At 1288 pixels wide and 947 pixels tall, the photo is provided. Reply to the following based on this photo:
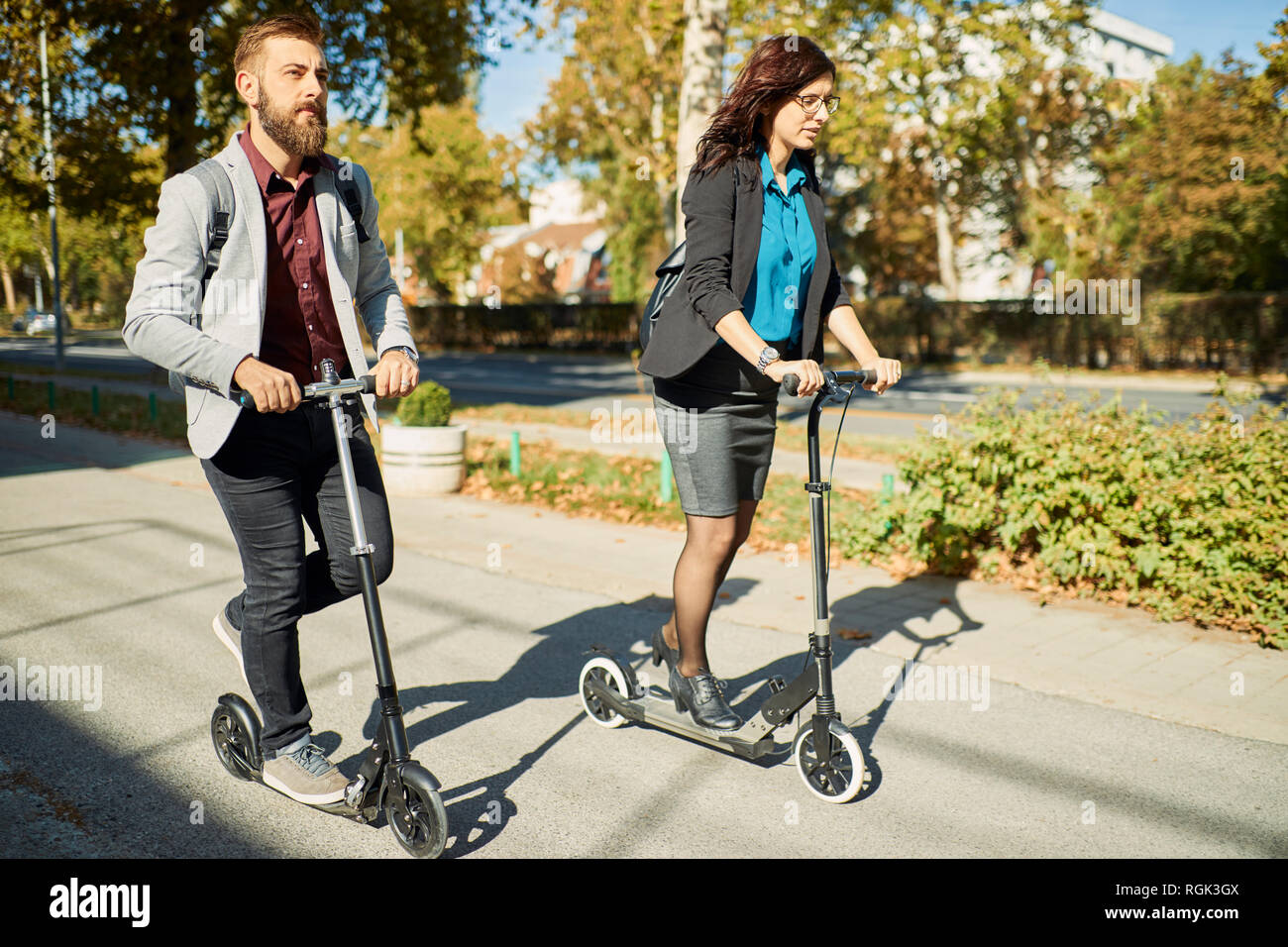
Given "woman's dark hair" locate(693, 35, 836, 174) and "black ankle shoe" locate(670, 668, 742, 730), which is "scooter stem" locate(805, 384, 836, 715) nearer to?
"black ankle shoe" locate(670, 668, 742, 730)

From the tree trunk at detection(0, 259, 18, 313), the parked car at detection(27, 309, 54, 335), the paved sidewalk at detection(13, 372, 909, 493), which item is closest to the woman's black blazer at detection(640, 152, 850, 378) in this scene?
the paved sidewalk at detection(13, 372, 909, 493)

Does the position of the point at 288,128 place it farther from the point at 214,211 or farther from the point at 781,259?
the point at 781,259

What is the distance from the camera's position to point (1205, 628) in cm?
505

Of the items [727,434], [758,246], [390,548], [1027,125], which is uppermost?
[1027,125]

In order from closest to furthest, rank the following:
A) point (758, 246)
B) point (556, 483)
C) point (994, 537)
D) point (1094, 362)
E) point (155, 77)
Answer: point (758, 246), point (994, 537), point (556, 483), point (155, 77), point (1094, 362)

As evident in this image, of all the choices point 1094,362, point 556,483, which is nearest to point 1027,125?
point 1094,362

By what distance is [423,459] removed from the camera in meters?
9.12

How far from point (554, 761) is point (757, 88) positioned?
7.52 feet

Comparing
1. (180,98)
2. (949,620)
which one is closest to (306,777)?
(949,620)

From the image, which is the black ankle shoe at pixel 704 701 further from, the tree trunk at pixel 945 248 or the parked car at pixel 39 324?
the parked car at pixel 39 324

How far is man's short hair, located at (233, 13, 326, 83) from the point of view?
2861 millimetres

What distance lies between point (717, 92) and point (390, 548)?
9.12 metres

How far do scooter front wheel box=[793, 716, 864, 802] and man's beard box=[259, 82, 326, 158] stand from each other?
7.36 feet
